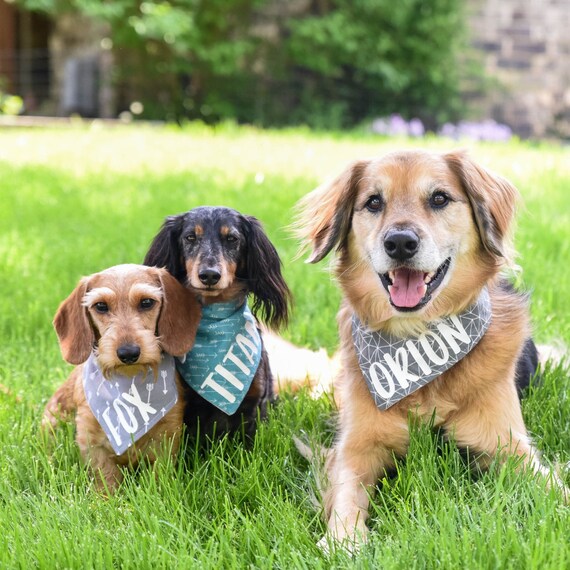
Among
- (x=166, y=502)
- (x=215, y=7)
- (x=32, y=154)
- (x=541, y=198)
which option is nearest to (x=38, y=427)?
(x=166, y=502)

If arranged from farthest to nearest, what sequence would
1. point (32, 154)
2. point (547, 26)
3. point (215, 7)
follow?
point (547, 26) → point (215, 7) → point (32, 154)

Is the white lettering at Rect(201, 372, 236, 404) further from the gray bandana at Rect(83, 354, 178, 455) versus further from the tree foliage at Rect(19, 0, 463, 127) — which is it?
the tree foliage at Rect(19, 0, 463, 127)

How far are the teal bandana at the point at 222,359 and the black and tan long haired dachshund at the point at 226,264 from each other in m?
0.08

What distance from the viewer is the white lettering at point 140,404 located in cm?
290

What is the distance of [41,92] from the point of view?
16531mm

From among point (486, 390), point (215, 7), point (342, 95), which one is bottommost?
point (342, 95)

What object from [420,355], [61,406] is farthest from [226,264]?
[61,406]

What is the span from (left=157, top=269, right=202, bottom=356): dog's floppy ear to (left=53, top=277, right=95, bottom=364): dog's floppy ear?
0.27m

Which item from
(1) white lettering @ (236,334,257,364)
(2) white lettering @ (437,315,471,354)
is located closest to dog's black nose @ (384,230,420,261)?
(2) white lettering @ (437,315,471,354)

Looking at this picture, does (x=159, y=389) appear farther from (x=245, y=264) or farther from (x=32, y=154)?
(x=32, y=154)

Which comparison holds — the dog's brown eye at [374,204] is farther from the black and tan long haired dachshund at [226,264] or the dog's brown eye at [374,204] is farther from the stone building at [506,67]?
the stone building at [506,67]

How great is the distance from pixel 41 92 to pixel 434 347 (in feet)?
50.5

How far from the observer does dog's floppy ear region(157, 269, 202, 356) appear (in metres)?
2.93

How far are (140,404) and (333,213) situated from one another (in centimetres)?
108
